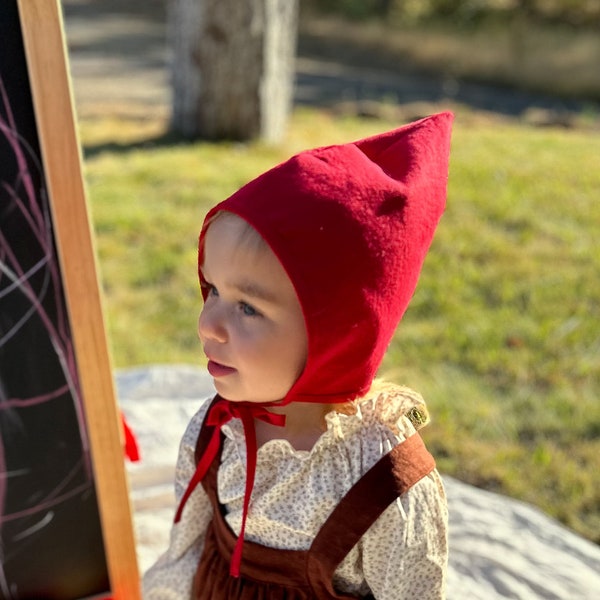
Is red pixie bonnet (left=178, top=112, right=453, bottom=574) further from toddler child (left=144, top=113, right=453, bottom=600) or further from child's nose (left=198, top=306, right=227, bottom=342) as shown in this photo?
child's nose (left=198, top=306, right=227, bottom=342)

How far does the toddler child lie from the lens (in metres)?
1.26

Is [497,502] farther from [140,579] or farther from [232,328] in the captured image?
[232,328]

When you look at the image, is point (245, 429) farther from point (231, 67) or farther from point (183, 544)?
point (231, 67)

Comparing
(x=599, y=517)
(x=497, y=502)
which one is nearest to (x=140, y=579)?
Answer: (x=497, y=502)

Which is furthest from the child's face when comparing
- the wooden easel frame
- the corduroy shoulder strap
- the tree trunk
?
the tree trunk

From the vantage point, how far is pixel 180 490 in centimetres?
172

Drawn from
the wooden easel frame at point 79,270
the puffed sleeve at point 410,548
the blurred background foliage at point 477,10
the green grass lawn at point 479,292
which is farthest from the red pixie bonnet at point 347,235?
the blurred background foliage at point 477,10

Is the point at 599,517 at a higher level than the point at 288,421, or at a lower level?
lower

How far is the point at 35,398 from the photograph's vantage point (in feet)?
5.47

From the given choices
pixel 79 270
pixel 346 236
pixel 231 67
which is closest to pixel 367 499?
pixel 346 236

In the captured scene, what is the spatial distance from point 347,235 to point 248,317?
21 centimetres

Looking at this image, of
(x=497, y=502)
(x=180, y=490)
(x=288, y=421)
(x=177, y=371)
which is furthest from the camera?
(x=177, y=371)

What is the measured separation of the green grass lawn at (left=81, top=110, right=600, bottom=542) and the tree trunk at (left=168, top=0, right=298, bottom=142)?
192 mm

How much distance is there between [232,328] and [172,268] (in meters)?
2.59
